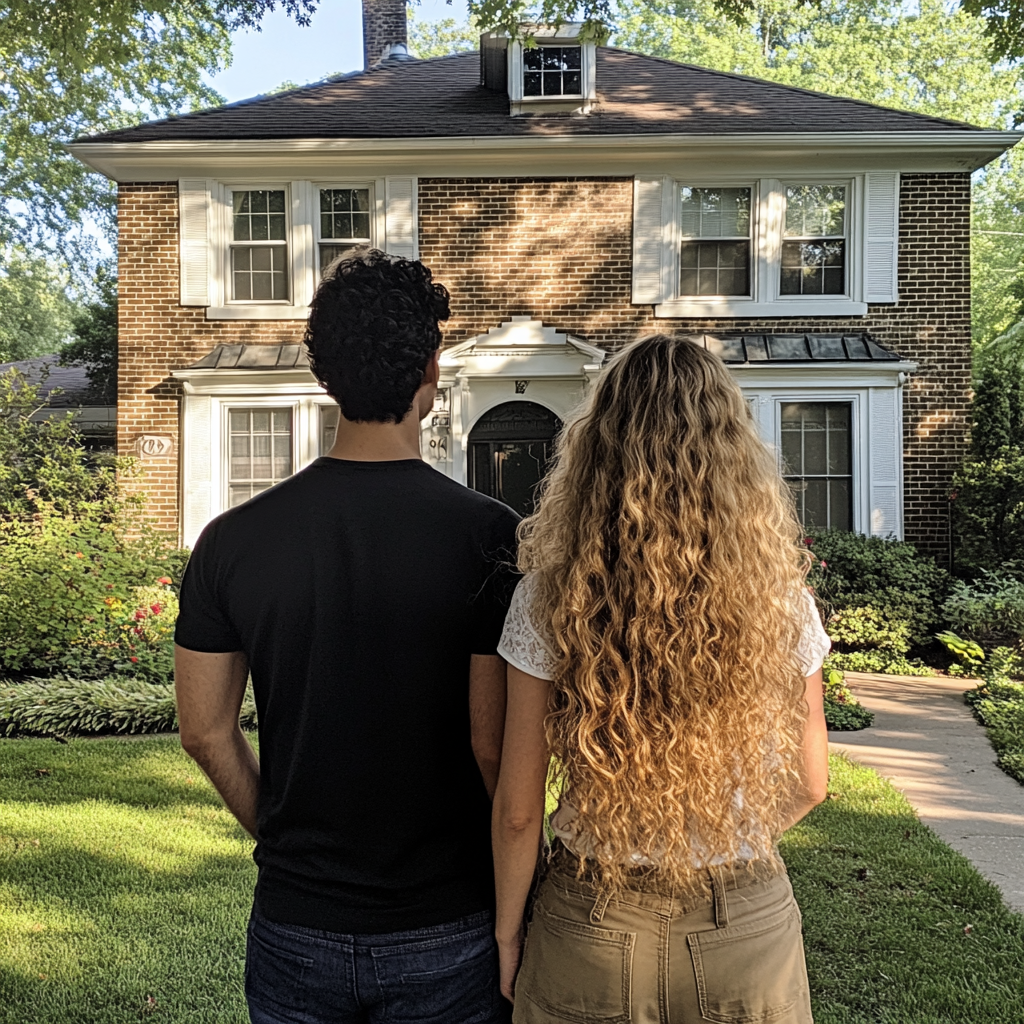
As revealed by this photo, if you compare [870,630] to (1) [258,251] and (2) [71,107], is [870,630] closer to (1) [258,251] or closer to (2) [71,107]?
(1) [258,251]

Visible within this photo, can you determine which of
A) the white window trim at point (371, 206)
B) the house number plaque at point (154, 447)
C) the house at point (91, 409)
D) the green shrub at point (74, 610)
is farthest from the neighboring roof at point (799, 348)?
the house at point (91, 409)

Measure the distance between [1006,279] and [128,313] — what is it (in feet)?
78.0

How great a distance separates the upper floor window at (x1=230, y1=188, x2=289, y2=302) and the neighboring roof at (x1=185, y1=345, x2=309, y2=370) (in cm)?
68

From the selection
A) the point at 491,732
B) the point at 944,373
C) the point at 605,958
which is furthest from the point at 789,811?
the point at 944,373

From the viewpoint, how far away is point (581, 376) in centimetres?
1246

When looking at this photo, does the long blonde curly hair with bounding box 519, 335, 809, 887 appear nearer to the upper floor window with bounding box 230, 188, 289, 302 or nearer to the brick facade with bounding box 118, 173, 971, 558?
the brick facade with bounding box 118, 173, 971, 558

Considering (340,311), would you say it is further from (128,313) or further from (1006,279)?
(1006,279)

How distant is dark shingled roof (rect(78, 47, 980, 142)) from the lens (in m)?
12.4

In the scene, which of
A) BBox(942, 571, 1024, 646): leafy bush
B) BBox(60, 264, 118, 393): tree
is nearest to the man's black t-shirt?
BBox(942, 571, 1024, 646): leafy bush

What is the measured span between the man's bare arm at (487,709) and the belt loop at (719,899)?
400 millimetres

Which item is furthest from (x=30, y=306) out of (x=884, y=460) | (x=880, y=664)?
(x=880, y=664)

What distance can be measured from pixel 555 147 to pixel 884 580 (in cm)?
617

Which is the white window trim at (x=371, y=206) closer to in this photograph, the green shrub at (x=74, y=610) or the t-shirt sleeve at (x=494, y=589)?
the green shrub at (x=74, y=610)

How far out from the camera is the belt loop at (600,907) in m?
1.74
